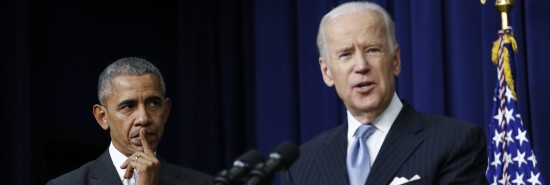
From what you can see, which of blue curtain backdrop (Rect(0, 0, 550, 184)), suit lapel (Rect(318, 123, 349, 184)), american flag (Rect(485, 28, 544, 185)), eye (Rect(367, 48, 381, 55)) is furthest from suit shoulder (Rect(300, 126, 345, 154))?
blue curtain backdrop (Rect(0, 0, 550, 184))

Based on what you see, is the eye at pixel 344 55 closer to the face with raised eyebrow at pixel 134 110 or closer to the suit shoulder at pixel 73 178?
the face with raised eyebrow at pixel 134 110

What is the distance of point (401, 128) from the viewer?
2.67m

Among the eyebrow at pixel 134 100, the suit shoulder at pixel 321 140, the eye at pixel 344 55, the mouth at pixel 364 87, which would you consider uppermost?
the eye at pixel 344 55

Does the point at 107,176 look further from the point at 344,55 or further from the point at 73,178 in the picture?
the point at 344,55

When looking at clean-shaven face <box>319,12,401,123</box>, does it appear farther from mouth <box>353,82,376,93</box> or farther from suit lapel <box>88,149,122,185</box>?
suit lapel <box>88,149,122,185</box>

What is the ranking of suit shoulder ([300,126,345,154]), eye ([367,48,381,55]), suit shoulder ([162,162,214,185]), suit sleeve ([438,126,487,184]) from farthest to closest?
suit shoulder ([162,162,214,185])
suit shoulder ([300,126,345,154])
eye ([367,48,381,55])
suit sleeve ([438,126,487,184])

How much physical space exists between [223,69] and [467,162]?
3.56 meters

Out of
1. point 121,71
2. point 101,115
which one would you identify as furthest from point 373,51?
point 101,115

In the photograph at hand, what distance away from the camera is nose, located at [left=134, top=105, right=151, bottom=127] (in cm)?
347

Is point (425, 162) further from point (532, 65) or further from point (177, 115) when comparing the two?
point (177, 115)

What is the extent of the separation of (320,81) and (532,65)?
1.32 meters

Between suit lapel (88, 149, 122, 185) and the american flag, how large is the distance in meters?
1.62

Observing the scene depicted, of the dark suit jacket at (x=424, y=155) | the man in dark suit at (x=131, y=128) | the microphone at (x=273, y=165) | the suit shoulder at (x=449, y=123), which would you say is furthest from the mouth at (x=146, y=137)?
the microphone at (x=273, y=165)

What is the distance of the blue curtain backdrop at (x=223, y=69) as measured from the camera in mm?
4664
